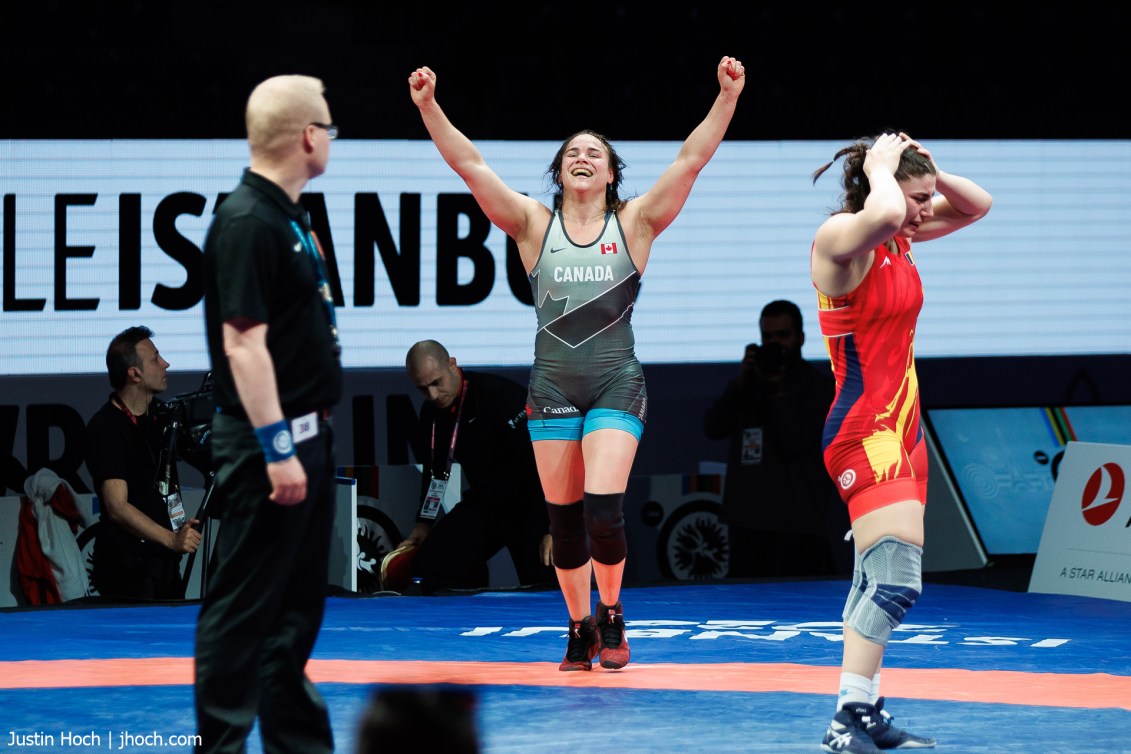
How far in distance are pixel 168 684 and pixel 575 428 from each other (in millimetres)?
1527

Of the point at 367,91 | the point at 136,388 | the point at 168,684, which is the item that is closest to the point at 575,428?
the point at 168,684

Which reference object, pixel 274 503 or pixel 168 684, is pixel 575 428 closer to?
pixel 168 684

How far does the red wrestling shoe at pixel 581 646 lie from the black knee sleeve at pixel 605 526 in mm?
222

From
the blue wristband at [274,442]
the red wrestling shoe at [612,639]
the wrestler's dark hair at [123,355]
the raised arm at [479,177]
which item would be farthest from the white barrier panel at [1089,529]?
the blue wristband at [274,442]

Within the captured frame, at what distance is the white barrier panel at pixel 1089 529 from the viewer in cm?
725

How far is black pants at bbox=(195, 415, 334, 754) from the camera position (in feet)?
10.5

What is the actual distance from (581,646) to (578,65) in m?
4.75

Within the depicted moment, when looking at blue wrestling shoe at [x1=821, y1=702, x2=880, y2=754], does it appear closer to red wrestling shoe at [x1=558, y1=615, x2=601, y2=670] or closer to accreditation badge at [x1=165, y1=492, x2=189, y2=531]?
red wrestling shoe at [x1=558, y1=615, x2=601, y2=670]

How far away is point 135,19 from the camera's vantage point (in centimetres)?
852

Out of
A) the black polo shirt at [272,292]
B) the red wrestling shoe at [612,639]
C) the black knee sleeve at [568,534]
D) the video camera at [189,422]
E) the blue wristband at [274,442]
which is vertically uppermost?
the black polo shirt at [272,292]

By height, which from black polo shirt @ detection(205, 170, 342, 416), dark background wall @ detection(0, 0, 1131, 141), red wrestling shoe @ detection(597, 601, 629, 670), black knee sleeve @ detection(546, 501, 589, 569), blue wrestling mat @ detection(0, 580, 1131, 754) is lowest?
blue wrestling mat @ detection(0, 580, 1131, 754)

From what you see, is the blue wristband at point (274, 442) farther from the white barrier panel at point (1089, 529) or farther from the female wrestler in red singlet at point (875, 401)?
the white barrier panel at point (1089, 529)

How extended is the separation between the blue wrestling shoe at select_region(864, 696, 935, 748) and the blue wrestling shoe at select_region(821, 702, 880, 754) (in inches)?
0.5

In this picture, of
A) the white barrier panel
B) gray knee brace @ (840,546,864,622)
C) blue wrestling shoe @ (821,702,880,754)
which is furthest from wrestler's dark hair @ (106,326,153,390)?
the white barrier panel
